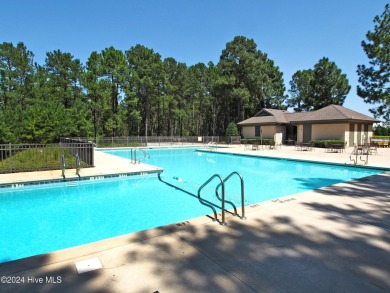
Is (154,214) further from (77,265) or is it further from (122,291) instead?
(122,291)

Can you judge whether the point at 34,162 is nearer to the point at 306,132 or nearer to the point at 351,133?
the point at 306,132

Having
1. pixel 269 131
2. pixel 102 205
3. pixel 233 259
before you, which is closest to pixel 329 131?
pixel 269 131

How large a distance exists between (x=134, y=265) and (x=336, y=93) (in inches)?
1645

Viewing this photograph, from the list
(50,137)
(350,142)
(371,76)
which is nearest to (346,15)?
(371,76)

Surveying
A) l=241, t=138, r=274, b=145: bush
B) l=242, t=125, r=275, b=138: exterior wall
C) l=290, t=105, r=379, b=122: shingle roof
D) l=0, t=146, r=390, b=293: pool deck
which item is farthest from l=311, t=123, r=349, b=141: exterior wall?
l=0, t=146, r=390, b=293: pool deck

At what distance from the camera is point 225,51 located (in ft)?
114

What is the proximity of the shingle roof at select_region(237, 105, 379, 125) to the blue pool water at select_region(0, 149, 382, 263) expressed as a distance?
12798 mm

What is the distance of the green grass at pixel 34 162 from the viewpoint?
9.05 metres

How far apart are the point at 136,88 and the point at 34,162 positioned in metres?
23.0

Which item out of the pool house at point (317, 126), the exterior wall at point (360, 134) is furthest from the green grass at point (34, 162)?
the exterior wall at point (360, 134)

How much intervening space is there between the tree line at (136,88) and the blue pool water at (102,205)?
9.18m

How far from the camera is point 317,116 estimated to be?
24.0 m

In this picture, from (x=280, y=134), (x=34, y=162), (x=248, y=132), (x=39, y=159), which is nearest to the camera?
(x=34, y=162)

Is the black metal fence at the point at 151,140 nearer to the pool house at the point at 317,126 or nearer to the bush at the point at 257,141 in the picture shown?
the bush at the point at 257,141
